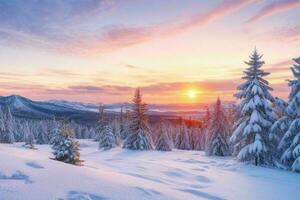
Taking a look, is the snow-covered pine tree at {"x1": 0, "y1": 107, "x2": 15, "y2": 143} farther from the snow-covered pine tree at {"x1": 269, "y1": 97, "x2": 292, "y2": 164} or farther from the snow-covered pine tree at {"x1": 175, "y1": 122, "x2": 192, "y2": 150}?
the snow-covered pine tree at {"x1": 269, "y1": 97, "x2": 292, "y2": 164}

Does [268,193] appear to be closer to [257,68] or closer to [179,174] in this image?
[179,174]

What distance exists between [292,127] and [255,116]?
11.5 ft

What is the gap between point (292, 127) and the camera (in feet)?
85.4

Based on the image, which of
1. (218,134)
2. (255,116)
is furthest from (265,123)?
(218,134)

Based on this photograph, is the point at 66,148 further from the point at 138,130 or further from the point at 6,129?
the point at 6,129

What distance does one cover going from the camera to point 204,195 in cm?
1437

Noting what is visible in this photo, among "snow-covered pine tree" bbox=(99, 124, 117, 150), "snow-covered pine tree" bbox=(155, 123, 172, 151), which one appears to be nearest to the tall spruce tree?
"snow-covered pine tree" bbox=(99, 124, 117, 150)

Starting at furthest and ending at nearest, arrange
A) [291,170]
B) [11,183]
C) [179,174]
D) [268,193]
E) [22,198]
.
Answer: [291,170], [179,174], [268,193], [11,183], [22,198]

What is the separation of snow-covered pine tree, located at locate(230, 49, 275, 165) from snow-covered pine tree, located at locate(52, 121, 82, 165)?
15685 millimetres

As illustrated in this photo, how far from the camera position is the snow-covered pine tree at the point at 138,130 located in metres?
48.7

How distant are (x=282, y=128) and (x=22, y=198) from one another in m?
23.5

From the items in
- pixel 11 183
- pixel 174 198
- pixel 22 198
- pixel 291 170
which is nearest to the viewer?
pixel 22 198

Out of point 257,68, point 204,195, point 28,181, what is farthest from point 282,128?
point 28,181

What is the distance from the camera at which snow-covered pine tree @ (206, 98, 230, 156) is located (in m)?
47.5
